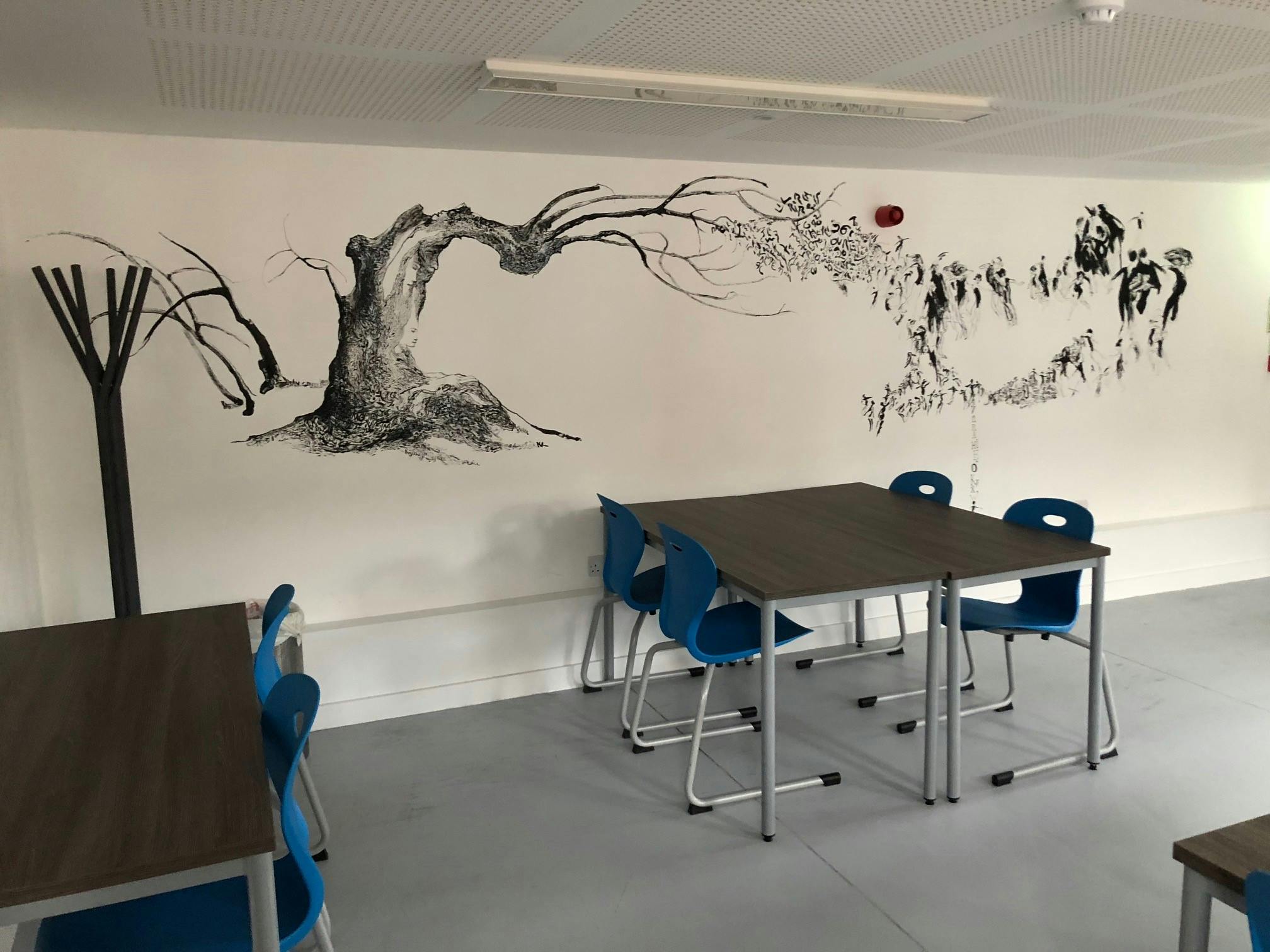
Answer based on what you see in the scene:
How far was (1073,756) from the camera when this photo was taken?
10.9 feet

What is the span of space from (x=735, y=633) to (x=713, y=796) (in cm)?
55

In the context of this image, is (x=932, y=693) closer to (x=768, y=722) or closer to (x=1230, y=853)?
(x=768, y=722)

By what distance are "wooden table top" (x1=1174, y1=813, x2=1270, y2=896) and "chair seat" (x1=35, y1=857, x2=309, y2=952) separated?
1571 mm

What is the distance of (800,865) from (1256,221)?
16.4 ft

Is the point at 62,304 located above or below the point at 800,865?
above

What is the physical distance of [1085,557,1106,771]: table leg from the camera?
318cm

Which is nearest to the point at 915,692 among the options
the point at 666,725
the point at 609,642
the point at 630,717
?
the point at 666,725

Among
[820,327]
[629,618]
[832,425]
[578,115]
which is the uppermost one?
[578,115]

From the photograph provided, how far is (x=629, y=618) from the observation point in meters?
4.22

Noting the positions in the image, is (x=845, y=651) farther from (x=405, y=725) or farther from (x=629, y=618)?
(x=405, y=725)

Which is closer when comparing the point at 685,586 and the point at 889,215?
the point at 685,586

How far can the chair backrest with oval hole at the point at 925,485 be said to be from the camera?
4.18 m

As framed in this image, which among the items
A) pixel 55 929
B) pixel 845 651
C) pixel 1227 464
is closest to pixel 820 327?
pixel 845 651

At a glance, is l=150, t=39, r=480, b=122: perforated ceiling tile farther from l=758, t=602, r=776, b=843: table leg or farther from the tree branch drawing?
l=758, t=602, r=776, b=843: table leg
